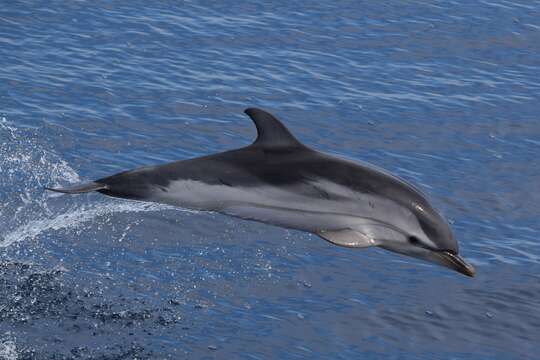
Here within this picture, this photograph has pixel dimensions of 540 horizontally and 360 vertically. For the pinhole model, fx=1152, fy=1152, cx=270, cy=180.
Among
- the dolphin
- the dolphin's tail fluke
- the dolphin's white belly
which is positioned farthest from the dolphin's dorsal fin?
the dolphin's tail fluke

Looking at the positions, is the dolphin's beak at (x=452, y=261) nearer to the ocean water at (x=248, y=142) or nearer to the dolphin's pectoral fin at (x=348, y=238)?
the dolphin's pectoral fin at (x=348, y=238)

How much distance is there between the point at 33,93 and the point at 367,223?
39.2 feet

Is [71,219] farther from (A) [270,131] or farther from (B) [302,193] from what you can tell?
(B) [302,193]

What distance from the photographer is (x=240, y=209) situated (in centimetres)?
1345

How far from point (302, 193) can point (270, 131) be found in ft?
2.68

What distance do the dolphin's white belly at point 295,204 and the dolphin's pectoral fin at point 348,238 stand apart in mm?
97

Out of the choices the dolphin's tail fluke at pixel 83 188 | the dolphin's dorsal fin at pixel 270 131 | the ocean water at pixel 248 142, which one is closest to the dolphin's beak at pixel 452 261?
the dolphin's dorsal fin at pixel 270 131

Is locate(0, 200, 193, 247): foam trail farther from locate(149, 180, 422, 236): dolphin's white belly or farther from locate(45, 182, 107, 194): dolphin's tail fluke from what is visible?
locate(149, 180, 422, 236): dolphin's white belly

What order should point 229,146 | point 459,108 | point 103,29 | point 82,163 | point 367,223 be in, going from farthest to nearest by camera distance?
point 103,29
point 459,108
point 229,146
point 82,163
point 367,223

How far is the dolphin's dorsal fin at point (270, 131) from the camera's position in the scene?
1344cm

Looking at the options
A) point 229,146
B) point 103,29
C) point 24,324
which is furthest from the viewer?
point 103,29

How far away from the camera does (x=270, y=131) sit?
1350 cm

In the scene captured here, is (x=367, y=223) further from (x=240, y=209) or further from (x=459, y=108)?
(x=459, y=108)

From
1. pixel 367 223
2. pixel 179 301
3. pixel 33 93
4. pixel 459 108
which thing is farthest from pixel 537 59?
pixel 367 223
